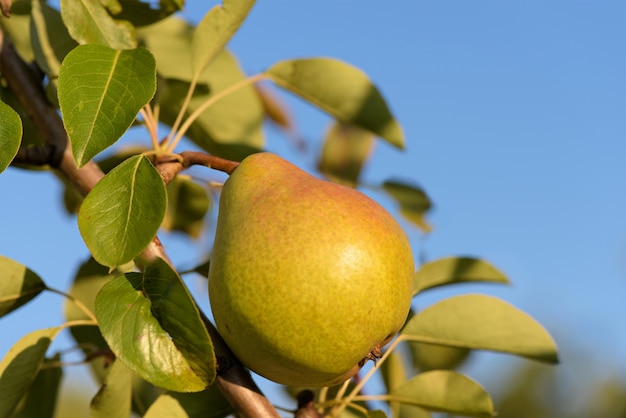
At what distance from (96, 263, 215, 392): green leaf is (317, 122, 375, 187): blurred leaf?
0.93 meters

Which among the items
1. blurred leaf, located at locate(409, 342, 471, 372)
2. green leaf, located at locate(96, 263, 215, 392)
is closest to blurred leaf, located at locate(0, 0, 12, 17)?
green leaf, located at locate(96, 263, 215, 392)

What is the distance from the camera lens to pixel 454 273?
1.35 metres

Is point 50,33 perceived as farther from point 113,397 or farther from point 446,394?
point 446,394

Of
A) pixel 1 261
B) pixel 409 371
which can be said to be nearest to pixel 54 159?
pixel 1 261

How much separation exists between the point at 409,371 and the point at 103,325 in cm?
81

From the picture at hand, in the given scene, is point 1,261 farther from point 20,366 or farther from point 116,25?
point 116,25

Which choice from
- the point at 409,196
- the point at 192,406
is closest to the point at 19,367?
the point at 192,406

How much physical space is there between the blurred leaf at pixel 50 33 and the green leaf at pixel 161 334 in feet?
1.82

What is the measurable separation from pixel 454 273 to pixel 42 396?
2.38ft

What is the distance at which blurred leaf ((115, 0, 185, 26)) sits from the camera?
131 cm

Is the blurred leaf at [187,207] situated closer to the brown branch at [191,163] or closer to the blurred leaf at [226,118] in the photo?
the blurred leaf at [226,118]

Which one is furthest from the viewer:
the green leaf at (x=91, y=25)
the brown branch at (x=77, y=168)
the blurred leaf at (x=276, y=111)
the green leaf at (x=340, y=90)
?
the blurred leaf at (x=276, y=111)

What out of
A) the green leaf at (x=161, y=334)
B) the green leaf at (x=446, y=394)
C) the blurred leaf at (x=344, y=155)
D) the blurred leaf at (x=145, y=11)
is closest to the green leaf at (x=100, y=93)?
the green leaf at (x=161, y=334)

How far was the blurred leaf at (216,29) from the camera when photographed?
1208 millimetres
